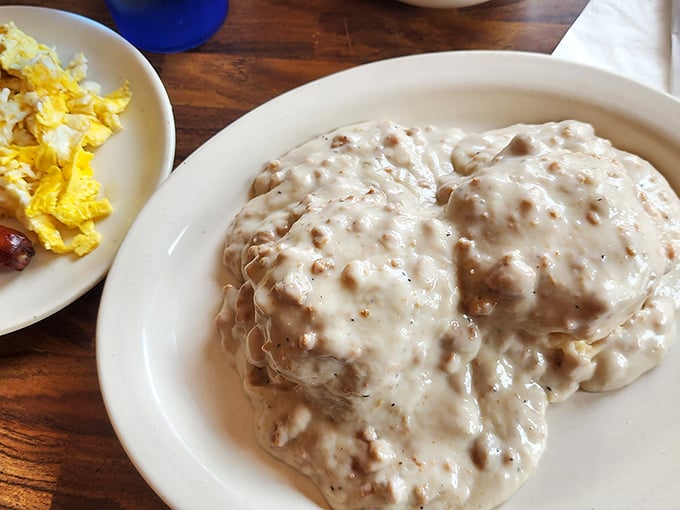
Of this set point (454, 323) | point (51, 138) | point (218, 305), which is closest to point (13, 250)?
point (51, 138)

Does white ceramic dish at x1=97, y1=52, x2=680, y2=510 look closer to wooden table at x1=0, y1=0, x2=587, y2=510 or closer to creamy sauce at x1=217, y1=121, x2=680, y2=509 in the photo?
creamy sauce at x1=217, y1=121, x2=680, y2=509

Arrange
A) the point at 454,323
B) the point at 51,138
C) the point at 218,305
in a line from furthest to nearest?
the point at 51,138 → the point at 218,305 → the point at 454,323

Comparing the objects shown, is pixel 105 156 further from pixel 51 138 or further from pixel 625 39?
pixel 625 39

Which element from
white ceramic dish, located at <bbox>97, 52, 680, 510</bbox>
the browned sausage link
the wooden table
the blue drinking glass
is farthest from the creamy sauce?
the blue drinking glass

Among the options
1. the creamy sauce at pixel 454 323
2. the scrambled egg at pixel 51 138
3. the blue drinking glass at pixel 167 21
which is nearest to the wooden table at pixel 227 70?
the blue drinking glass at pixel 167 21

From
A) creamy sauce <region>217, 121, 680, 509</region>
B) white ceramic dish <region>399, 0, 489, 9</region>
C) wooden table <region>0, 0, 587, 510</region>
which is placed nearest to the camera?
creamy sauce <region>217, 121, 680, 509</region>

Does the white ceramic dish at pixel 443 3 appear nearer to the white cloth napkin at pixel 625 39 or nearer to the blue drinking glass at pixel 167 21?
the white cloth napkin at pixel 625 39
